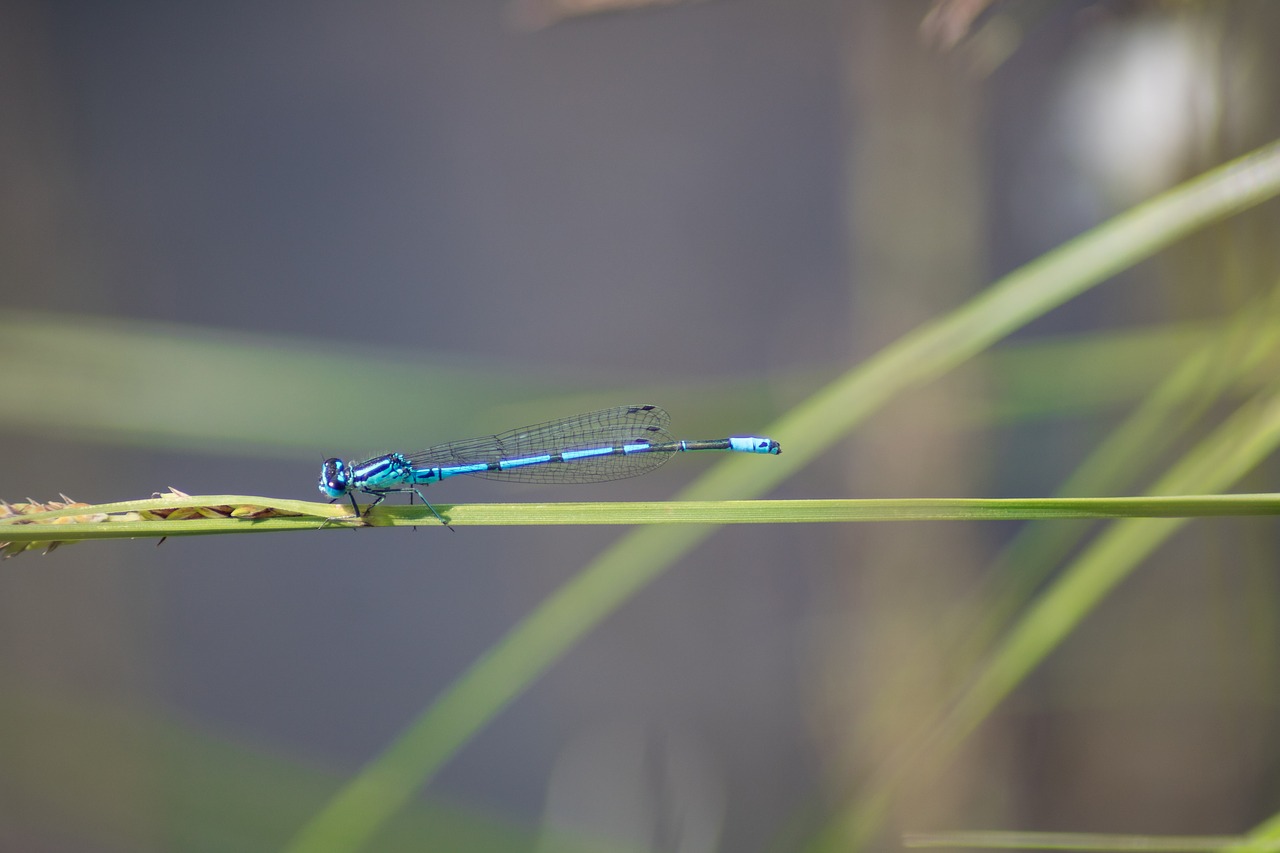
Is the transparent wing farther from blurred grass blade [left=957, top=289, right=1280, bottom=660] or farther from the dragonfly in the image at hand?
blurred grass blade [left=957, top=289, right=1280, bottom=660]

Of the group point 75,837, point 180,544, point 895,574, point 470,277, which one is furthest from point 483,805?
point 470,277

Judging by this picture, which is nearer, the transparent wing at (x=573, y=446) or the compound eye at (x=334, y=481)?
the compound eye at (x=334, y=481)

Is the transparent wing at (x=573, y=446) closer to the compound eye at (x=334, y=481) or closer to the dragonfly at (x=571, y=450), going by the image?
the dragonfly at (x=571, y=450)

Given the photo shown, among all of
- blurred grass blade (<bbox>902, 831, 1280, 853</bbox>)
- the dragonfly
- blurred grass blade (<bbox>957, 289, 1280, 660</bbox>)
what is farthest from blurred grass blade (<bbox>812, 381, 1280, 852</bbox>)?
the dragonfly

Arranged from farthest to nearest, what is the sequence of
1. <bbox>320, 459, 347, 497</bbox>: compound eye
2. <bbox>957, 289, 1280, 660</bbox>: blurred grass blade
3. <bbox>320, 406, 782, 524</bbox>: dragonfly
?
<bbox>320, 406, 782, 524</bbox>: dragonfly → <bbox>320, 459, 347, 497</bbox>: compound eye → <bbox>957, 289, 1280, 660</bbox>: blurred grass blade

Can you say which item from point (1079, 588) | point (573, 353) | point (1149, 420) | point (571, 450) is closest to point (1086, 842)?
point (1079, 588)

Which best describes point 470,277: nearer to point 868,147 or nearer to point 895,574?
point 868,147

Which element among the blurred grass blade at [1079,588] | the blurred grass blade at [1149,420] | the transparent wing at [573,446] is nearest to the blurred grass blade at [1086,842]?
the blurred grass blade at [1079,588]
